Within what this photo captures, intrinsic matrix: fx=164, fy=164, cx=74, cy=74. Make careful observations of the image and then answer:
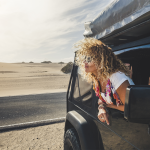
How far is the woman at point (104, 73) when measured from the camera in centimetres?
130

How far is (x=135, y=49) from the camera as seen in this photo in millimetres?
1439

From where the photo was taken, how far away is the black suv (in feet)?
2.54

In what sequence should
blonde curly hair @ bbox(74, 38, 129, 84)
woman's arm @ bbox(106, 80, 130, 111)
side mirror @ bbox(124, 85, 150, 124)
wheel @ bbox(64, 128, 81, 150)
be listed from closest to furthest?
1. side mirror @ bbox(124, 85, 150, 124)
2. woman's arm @ bbox(106, 80, 130, 111)
3. blonde curly hair @ bbox(74, 38, 129, 84)
4. wheel @ bbox(64, 128, 81, 150)

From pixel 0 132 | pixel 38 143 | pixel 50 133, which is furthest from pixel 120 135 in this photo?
pixel 0 132

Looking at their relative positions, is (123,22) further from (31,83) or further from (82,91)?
(31,83)

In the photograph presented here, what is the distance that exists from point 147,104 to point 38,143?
3315 millimetres

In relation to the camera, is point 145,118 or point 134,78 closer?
point 145,118

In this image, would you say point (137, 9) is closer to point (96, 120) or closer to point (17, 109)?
point (96, 120)

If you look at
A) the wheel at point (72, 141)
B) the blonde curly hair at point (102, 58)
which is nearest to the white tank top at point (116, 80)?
the blonde curly hair at point (102, 58)

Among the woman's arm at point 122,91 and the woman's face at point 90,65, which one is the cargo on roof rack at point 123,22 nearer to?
the woman's face at point 90,65

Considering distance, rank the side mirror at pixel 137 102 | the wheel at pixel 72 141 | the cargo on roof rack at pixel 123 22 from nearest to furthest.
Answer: the side mirror at pixel 137 102, the cargo on roof rack at pixel 123 22, the wheel at pixel 72 141

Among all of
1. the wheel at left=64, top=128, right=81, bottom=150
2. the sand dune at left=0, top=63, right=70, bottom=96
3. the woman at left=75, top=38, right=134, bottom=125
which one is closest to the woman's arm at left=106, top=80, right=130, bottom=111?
the woman at left=75, top=38, right=134, bottom=125

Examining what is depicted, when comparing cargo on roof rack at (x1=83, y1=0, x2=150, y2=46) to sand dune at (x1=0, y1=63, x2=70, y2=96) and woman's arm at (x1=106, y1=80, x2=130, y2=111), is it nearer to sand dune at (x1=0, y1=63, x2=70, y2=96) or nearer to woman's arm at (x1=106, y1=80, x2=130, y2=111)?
woman's arm at (x1=106, y1=80, x2=130, y2=111)

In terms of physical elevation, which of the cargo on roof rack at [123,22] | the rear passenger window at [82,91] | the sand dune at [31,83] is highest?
the cargo on roof rack at [123,22]
